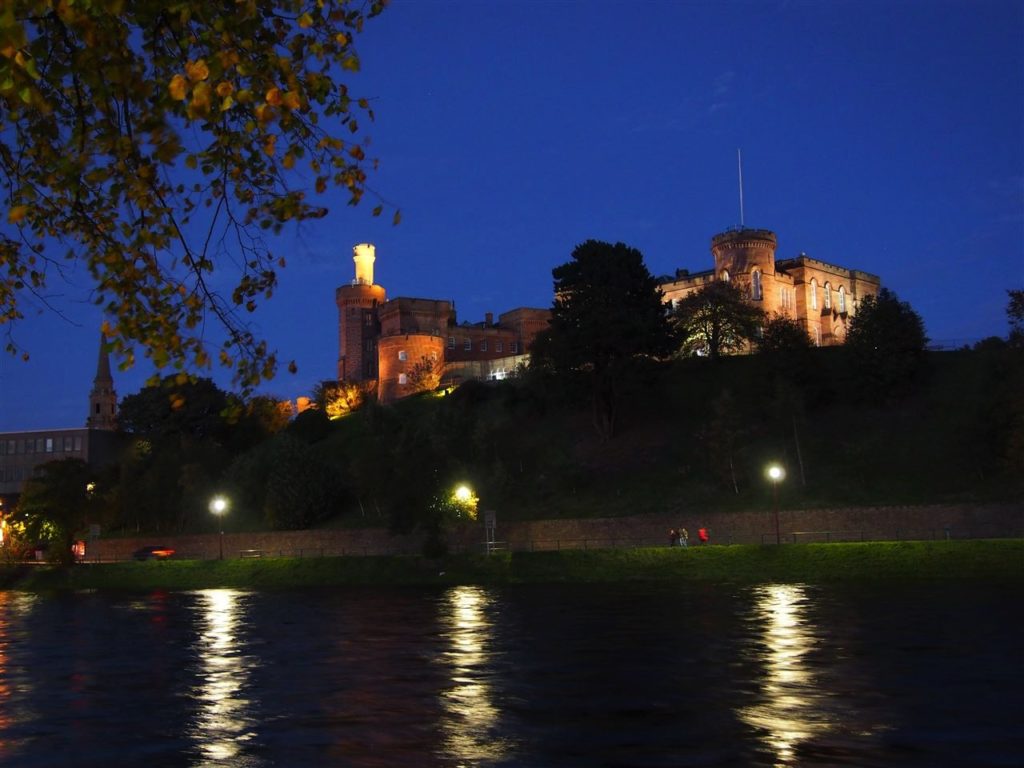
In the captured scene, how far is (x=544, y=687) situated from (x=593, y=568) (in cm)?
3038

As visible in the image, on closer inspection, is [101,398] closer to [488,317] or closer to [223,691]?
[488,317]

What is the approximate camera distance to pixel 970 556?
1628 inches

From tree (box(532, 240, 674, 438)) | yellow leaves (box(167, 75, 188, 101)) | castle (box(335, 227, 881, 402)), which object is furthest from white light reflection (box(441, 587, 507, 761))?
castle (box(335, 227, 881, 402))

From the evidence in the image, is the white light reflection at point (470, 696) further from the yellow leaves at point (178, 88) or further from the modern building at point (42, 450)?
the modern building at point (42, 450)

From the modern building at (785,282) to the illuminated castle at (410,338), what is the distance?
75.1 feet

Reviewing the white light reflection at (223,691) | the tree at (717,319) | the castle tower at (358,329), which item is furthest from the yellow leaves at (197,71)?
the castle tower at (358,329)

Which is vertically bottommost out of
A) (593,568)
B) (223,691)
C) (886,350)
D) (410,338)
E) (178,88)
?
(223,691)

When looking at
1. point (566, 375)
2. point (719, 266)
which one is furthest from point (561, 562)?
point (719, 266)

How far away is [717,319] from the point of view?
83.4 m

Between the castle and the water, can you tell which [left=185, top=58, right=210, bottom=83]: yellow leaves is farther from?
the castle

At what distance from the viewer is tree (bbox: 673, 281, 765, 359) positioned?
83125mm

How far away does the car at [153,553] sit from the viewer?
71.2 meters

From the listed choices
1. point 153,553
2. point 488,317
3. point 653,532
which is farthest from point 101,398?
point 653,532

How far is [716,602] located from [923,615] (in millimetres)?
7461
